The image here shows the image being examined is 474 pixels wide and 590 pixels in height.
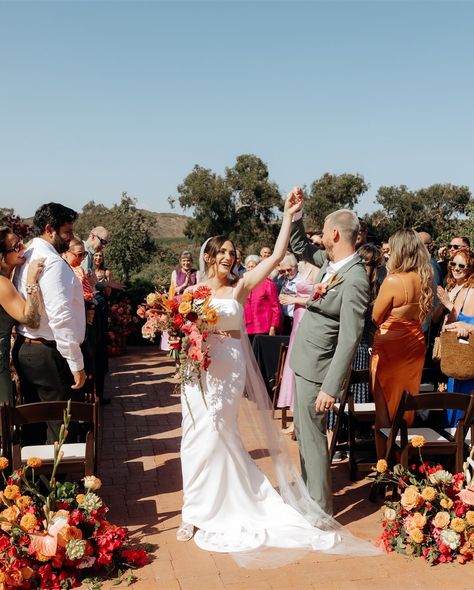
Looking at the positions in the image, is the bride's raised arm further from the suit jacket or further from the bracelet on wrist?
the bracelet on wrist

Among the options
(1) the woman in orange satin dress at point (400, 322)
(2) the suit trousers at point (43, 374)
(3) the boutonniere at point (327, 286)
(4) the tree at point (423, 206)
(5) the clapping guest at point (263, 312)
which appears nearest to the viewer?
(3) the boutonniere at point (327, 286)

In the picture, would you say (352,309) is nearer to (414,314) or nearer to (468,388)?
(414,314)

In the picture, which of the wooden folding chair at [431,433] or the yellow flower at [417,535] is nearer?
the yellow flower at [417,535]

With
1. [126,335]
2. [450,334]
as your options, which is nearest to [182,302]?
[450,334]

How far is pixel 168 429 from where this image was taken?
6957 mm

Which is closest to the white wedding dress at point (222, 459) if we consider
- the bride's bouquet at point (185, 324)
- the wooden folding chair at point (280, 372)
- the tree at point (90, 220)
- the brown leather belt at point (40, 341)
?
the bride's bouquet at point (185, 324)

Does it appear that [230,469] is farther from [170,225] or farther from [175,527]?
[170,225]

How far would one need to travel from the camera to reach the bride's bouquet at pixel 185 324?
4.04 m

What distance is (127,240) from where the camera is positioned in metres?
20.4

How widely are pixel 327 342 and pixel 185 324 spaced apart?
1.00 m

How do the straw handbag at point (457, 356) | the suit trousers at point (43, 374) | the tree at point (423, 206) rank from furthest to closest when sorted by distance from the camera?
the tree at point (423, 206)
the straw handbag at point (457, 356)
the suit trousers at point (43, 374)

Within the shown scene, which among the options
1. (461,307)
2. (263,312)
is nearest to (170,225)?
(263,312)

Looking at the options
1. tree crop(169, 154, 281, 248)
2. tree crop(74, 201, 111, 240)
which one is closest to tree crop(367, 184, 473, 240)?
tree crop(169, 154, 281, 248)

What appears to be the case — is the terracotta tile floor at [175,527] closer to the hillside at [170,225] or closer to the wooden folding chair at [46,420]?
the wooden folding chair at [46,420]
